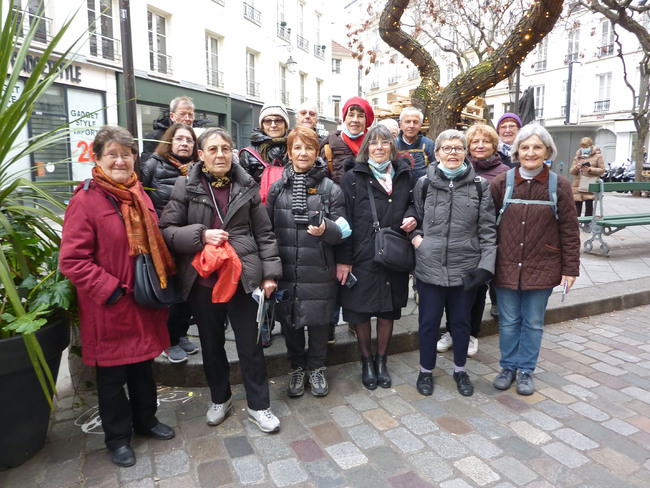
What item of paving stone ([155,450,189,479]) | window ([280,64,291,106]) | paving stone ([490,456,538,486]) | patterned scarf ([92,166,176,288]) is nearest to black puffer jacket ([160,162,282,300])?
patterned scarf ([92,166,176,288])

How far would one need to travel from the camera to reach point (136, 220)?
2521mm

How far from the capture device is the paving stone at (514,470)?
8.00 ft

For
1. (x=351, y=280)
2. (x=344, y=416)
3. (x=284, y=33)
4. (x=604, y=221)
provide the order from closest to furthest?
1. (x=344, y=416)
2. (x=351, y=280)
3. (x=604, y=221)
4. (x=284, y=33)

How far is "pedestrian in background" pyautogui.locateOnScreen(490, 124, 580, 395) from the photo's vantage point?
3.25 m

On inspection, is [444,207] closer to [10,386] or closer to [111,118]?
[10,386]

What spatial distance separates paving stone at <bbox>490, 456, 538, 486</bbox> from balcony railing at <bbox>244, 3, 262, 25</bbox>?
66.4 ft

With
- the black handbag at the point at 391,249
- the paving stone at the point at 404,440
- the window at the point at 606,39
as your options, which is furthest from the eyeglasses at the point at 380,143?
the window at the point at 606,39

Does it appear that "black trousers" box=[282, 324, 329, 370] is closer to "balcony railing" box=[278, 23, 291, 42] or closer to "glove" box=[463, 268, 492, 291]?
"glove" box=[463, 268, 492, 291]

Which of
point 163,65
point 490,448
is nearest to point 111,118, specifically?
point 163,65

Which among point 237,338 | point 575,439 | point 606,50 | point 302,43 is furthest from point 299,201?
point 606,50

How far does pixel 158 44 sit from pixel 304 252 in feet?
49.7

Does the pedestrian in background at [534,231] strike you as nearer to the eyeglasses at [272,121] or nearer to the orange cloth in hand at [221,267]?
the eyeglasses at [272,121]

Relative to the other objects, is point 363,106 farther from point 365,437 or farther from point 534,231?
point 365,437

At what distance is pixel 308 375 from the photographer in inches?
139
